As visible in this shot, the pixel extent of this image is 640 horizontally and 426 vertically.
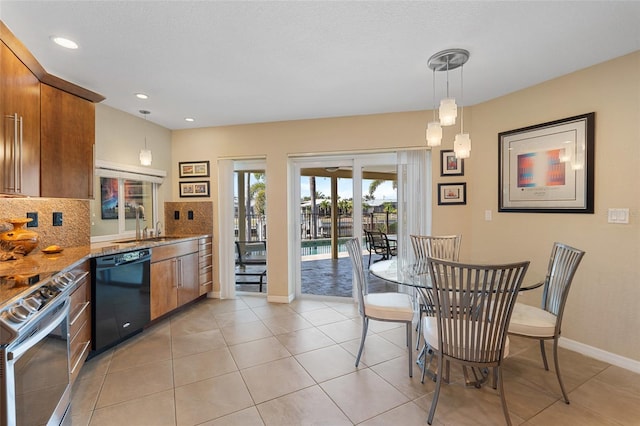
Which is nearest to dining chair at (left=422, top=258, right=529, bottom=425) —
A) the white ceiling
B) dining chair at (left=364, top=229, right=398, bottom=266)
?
the white ceiling

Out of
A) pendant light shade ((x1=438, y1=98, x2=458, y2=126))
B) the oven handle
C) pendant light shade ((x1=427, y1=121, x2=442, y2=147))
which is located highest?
pendant light shade ((x1=438, y1=98, x2=458, y2=126))

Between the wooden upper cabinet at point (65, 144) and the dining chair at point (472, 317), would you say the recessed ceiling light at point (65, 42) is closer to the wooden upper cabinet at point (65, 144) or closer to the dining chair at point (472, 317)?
the wooden upper cabinet at point (65, 144)

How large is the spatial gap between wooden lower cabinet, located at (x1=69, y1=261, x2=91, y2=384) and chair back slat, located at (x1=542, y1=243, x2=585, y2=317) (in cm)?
341

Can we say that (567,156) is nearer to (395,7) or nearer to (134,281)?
(395,7)

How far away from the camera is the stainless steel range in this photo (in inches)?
47.3

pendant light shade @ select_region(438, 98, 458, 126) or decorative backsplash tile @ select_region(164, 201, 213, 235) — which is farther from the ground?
pendant light shade @ select_region(438, 98, 458, 126)

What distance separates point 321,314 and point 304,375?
1.32m

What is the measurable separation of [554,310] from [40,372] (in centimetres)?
323

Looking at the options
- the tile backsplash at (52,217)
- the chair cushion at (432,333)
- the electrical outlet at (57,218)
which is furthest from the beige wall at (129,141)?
the chair cushion at (432,333)

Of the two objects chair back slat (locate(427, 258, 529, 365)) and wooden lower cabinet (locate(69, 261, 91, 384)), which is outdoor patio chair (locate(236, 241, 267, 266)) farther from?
chair back slat (locate(427, 258, 529, 365))

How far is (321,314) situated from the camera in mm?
3615

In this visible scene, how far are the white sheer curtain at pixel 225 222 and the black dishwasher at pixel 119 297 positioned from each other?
1262 millimetres

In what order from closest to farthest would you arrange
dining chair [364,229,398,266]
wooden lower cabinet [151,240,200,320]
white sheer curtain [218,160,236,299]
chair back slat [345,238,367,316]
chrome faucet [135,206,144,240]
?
chair back slat [345,238,367,316] → wooden lower cabinet [151,240,200,320] → chrome faucet [135,206,144,240] → dining chair [364,229,398,266] → white sheer curtain [218,160,236,299]

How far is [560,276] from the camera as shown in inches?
86.0
